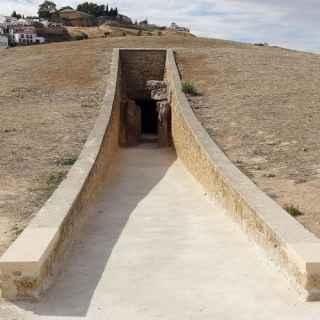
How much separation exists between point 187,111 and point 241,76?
5.75 m

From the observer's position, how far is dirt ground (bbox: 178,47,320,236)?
10.6 meters

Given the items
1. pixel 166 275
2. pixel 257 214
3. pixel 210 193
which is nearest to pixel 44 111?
pixel 210 193

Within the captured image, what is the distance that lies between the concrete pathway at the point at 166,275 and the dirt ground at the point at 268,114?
1.47 metres

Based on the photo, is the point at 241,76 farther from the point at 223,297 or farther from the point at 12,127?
the point at 223,297

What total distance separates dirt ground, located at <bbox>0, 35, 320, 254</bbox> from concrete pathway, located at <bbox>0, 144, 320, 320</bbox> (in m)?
1.12

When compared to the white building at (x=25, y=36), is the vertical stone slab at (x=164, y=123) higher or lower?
lower

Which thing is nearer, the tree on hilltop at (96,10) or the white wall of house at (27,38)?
the white wall of house at (27,38)

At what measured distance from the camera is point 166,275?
6.29m

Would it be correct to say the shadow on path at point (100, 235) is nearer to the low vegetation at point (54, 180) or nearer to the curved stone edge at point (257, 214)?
the low vegetation at point (54, 180)

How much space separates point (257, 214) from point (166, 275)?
1.69 metres

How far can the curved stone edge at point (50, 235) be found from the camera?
5.50m

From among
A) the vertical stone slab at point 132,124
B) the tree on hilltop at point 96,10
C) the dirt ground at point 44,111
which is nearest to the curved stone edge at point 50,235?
the dirt ground at point 44,111

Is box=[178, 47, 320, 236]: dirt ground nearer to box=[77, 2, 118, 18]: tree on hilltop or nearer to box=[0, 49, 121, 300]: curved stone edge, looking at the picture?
box=[0, 49, 121, 300]: curved stone edge

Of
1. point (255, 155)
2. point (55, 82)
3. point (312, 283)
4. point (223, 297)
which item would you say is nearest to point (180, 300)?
point (223, 297)
